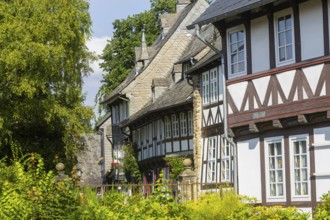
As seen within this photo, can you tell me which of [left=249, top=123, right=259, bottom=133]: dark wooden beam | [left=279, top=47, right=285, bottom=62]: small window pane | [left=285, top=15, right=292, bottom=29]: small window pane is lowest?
[left=249, top=123, right=259, bottom=133]: dark wooden beam

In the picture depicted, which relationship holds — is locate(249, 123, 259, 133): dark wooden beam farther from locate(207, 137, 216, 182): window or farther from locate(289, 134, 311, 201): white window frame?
locate(207, 137, 216, 182): window

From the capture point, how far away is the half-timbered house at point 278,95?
24.7 meters

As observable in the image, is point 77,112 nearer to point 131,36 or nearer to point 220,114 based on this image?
point 220,114

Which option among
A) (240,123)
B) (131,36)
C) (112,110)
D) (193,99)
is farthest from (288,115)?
(131,36)

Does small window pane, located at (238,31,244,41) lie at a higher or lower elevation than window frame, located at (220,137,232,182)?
higher

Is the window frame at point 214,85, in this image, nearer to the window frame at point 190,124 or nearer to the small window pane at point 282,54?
the window frame at point 190,124

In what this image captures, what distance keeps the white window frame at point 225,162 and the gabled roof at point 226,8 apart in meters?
6.37

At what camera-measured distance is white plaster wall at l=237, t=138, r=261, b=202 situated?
27.8 metres

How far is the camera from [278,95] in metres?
26.3

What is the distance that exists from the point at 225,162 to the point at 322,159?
1089 cm

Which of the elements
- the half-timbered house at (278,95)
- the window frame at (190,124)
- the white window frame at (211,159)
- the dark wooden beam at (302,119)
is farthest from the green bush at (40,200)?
the window frame at (190,124)

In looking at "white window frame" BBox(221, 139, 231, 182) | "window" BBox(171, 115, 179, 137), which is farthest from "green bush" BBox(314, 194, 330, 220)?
"window" BBox(171, 115, 179, 137)

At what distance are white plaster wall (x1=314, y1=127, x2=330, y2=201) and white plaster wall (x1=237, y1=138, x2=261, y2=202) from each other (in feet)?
9.75

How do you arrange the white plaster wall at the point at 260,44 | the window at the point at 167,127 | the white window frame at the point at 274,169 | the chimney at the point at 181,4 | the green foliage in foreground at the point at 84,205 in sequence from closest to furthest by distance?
1. the green foliage in foreground at the point at 84,205
2. the white window frame at the point at 274,169
3. the white plaster wall at the point at 260,44
4. the window at the point at 167,127
5. the chimney at the point at 181,4
